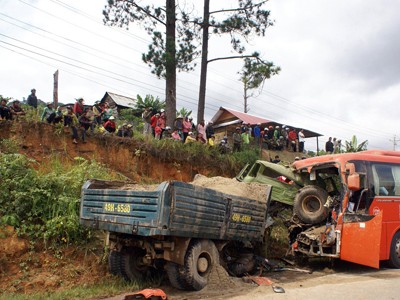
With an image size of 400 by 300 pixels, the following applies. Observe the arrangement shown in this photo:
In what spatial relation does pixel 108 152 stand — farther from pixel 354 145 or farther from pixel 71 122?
pixel 354 145

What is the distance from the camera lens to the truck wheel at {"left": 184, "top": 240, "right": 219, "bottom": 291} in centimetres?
617

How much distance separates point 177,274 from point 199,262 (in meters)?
0.46

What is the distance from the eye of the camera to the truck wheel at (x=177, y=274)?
6168mm

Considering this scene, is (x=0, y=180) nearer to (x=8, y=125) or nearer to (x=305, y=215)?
(x=8, y=125)

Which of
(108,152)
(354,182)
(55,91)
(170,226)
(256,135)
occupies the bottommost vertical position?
A: (170,226)

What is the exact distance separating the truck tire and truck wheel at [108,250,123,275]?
4127mm

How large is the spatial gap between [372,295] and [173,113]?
39.1 ft

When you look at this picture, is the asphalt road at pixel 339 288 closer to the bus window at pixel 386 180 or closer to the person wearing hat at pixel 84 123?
the bus window at pixel 386 180

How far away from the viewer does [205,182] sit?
859cm

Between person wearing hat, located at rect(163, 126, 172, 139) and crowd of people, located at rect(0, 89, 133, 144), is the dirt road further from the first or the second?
person wearing hat, located at rect(163, 126, 172, 139)

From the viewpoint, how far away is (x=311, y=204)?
354 inches

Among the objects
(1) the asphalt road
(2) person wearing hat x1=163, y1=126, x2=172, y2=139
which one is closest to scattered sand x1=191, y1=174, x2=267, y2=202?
(1) the asphalt road

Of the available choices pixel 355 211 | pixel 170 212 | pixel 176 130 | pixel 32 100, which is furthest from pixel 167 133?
pixel 170 212

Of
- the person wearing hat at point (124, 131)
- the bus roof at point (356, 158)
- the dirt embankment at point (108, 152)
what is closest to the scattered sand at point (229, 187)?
the bus roof at point (356, 158)
